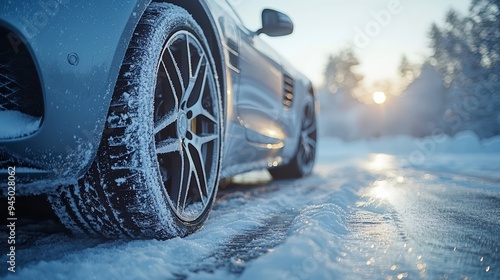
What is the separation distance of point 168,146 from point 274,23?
1559 mm

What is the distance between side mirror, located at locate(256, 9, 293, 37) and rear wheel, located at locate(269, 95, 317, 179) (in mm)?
1557

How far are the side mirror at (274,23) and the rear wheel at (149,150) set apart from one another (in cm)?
110

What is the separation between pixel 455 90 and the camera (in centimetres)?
2850

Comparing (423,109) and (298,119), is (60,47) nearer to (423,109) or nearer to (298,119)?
(298,119)

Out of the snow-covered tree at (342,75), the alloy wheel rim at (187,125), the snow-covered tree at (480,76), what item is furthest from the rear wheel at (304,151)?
the snow-covered tree at (342,75)

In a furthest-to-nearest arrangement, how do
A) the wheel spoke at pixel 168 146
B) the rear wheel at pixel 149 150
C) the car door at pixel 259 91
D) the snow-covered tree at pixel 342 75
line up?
the snow-covered tree at pixel 342 75 < the car door at pixel 259 91 < the wheel spoke at pixel 168 146 < the rear wheel at pixel 149 150

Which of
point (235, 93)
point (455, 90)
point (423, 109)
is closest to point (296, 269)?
point (235, 93)

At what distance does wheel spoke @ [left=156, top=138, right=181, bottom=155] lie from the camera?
1359mm

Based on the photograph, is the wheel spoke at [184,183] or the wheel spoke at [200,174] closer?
the wheel spoke at [184,183]

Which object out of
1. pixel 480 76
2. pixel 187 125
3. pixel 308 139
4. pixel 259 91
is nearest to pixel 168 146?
pixel 187 125

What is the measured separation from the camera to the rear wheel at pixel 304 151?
421 centimetres

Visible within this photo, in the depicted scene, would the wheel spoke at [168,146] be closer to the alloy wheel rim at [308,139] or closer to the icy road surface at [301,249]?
the icy road surface at [301,249]

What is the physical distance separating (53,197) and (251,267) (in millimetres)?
724

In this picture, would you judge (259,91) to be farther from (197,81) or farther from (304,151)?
(304,151)
